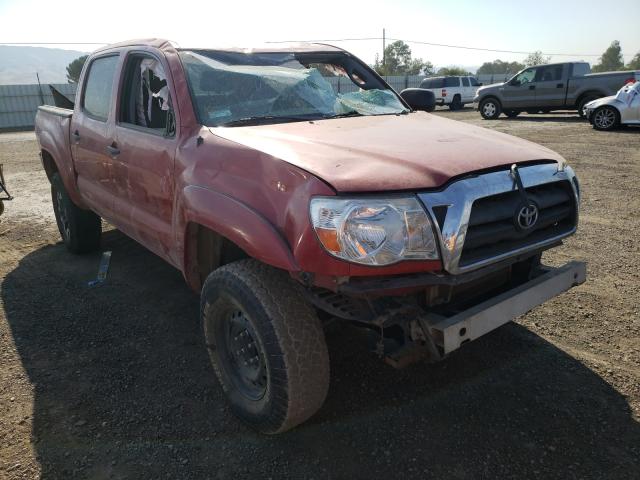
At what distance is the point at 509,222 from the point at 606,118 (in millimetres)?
13464

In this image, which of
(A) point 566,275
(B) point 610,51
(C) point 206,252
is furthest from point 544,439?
(B) point 610,51

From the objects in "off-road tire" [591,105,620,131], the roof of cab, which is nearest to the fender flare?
the roof of cab

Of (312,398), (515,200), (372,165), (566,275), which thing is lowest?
(312,398)

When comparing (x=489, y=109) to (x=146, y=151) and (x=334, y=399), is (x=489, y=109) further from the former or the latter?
(x=334, y=399)

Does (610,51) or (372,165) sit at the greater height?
(610,51)

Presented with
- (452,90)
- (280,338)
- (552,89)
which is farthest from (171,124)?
(452,90)

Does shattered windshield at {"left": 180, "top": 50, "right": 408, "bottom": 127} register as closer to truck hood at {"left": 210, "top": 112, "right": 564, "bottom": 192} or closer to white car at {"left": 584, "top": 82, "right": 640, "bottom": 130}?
truck hood at {"left": 210, "top": 112, "right": 564, "bottom": 192}

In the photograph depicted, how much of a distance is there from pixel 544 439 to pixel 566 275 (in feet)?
2.71

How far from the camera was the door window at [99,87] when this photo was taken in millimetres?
3881

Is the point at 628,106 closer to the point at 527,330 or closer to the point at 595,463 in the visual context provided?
the point at 527,330

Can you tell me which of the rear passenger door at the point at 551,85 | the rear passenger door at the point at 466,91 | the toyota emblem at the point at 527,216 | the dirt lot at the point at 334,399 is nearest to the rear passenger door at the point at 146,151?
the dirt lot at the point at 334,399

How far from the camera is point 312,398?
91.8 inches

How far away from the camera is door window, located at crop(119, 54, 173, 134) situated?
123 inches

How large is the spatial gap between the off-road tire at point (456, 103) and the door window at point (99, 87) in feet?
77.7
